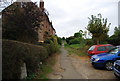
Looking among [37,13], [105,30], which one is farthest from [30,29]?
[105,30]

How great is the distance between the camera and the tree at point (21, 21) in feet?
30.5

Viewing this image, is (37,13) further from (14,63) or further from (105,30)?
(105,30)

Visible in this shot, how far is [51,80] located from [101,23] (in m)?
12.9

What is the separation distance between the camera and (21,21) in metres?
9.52

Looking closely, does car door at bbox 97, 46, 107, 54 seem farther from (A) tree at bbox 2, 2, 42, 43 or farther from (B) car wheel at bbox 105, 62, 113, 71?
(A) tree at bbox 2, 2, 42, 43

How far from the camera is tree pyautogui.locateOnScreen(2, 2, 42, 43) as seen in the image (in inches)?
366

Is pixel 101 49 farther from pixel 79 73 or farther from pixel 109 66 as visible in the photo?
pixel 79 73

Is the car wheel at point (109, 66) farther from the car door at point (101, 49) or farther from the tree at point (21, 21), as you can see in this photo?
the tree at point (21, 21)

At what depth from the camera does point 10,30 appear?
9180 mm

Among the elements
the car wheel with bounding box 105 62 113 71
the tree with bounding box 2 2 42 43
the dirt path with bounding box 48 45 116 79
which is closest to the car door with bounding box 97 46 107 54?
the dirt path with bounding box 48 45 116 79

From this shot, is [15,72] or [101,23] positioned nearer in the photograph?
[15,72]

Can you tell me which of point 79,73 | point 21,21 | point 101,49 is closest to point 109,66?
point 79,73

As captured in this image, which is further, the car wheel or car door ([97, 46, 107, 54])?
car door ([97, 46, 107, 54])

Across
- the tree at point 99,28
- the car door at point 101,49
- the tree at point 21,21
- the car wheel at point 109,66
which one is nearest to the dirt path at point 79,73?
the car wheel at point 109,66
